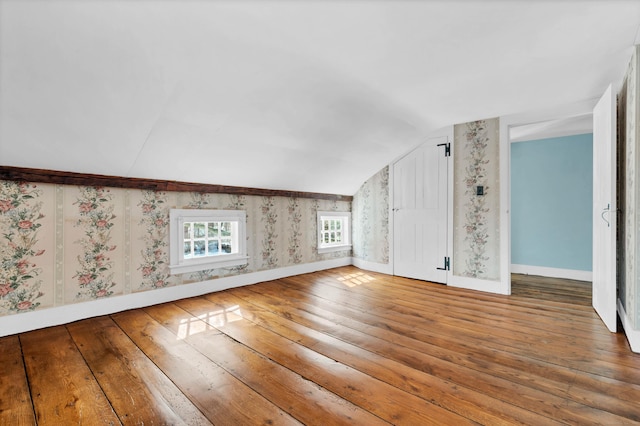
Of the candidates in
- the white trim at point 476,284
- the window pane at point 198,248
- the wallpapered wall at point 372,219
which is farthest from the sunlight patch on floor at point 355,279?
the window pane at point 198,248

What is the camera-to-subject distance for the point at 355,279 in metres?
4.07

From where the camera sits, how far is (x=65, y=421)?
130 centimetres

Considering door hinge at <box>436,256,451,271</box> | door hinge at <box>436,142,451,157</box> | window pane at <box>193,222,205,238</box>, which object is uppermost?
door hinge at <box>436,142,451,157</box>

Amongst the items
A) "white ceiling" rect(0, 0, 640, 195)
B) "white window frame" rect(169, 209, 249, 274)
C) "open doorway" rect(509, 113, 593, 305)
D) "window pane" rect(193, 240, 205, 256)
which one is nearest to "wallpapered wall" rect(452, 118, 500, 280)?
"white ceiling" rect(0, 0, 640, 195)

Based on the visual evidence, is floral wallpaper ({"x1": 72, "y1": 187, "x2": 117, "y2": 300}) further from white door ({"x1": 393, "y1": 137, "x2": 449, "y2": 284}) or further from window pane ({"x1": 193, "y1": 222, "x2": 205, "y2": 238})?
white door ({"x1": 393, "y1": 137, "x2": 449, "y2": 284})

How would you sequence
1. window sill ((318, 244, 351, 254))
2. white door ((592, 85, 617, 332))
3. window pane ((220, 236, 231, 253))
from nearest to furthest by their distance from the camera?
1. white door ((592, 85, 617, 332))
2. window pane ((220, 236, 231, 253))
3. window sill ((318, 244, 351, 254))

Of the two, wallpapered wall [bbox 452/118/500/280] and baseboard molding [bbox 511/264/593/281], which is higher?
wallpapered wall [bbox 452/118/500/280]

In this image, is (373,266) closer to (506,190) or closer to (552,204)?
(506,190)

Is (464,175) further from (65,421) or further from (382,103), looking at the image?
(65,421)

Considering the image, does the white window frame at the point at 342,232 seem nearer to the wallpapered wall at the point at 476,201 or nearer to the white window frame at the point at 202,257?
the white window frame at the point at 202,257

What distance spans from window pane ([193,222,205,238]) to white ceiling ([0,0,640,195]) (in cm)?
59

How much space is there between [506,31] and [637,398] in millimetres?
2124

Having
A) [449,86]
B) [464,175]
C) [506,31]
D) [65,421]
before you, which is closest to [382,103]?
[449,86]

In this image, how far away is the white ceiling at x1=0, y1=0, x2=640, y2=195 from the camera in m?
1.60
